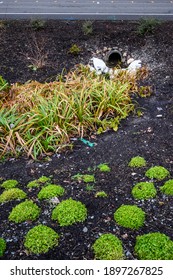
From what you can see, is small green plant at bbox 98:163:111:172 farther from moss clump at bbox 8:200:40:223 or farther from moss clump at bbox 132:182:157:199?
moss clump at bbox 8:200:40:223

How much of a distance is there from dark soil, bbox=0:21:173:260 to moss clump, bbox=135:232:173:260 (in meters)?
0.09

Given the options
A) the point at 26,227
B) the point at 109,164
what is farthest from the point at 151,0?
the point at 26,227

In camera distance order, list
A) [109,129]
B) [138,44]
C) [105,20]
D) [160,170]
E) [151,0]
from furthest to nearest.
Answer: [151,0], [105,20], [138,44], [109,129], [160,170]

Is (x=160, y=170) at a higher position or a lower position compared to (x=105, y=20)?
lower

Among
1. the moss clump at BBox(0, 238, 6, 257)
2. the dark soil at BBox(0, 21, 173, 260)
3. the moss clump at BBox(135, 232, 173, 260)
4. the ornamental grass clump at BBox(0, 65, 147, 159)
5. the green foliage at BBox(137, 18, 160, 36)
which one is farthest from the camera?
the green foliage at BBox(137, 18, 160, 36)

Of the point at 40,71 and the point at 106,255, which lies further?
the point at 40,71

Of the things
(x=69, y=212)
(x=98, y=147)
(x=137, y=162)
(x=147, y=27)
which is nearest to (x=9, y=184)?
(x=69, y=212)

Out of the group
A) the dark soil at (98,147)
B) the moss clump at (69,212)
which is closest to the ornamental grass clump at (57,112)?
the dark soil at (98,147)

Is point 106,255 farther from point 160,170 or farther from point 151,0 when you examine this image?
point 151,0

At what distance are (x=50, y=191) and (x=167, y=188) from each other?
134cm

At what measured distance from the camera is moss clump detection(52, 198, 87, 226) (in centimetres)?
398

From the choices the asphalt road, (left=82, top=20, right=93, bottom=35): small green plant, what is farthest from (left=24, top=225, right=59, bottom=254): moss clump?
the asphalt road

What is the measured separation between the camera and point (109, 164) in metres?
5.23
